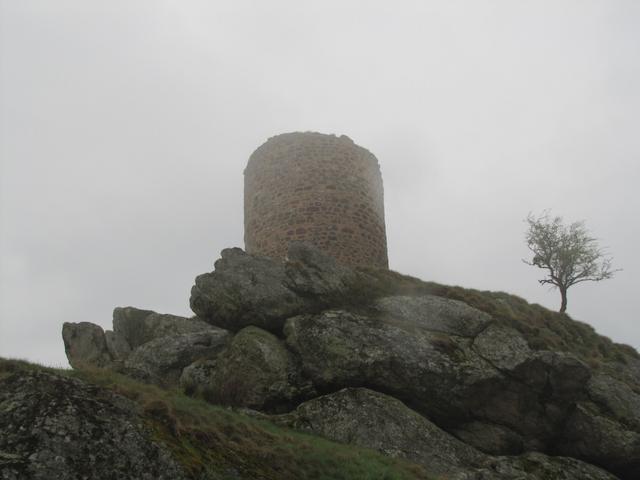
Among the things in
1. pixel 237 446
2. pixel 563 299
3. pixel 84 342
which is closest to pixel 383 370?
pixel 237 446

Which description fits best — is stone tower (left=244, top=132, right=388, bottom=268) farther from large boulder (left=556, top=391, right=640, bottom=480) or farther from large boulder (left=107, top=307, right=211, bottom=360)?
large boulder (left=556, top=391, right=640, bottom=480)

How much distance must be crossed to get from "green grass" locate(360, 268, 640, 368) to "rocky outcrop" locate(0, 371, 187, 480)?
11.2 m

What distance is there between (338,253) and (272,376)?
26.5 feet

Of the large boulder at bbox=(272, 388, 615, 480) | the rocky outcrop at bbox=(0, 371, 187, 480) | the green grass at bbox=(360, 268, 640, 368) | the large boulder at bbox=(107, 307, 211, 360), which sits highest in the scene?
the green grass at bbox=(360, 268, 640, 368)

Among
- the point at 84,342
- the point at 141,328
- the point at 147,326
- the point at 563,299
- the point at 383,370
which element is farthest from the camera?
the point at 563,299

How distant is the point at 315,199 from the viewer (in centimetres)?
2316

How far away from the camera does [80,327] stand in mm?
18969

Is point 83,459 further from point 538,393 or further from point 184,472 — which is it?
point 538,393

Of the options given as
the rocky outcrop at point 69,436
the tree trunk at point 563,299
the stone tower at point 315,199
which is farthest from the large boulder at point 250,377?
the tree trunk at point 563,299

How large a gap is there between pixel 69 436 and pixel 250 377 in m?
7.37

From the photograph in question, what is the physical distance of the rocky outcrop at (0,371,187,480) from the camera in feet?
24.4

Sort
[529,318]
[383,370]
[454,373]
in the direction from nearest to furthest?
1. [383,370]
2. [454,373]
3. [529,318]

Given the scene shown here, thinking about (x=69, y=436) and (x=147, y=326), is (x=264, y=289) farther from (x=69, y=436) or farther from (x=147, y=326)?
(x=69, y=436)

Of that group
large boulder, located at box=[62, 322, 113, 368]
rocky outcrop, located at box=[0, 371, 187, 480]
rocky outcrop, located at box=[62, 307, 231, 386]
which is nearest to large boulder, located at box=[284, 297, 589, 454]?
rocky outcrop, located at box=[62, 307, 231, 386]
